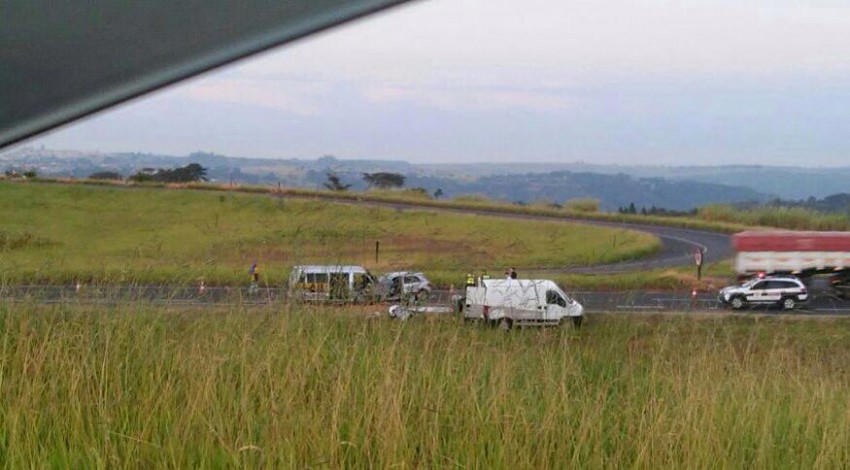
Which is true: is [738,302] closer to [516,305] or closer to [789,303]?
[789,303]

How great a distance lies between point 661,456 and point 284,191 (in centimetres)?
563

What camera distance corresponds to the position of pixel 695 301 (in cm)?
768

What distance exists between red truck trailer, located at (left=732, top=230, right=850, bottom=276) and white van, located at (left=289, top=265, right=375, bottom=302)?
7.54m

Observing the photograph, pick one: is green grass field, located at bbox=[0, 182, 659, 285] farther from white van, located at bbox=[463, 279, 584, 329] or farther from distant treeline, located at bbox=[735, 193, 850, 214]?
distant treeline, located at bbox=[735, 193, 850, 214]

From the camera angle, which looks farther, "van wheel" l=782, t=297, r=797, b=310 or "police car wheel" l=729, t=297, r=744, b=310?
"van wheel" l=782, t=297, r=797, b=310

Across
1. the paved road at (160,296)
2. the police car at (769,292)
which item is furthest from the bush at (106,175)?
the police car at (769,292)

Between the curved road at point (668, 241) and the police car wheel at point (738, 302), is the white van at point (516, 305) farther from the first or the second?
the curved road at point (668, 241)

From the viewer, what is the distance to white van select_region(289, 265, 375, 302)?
523cm

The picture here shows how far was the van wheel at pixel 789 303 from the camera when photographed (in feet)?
29.9

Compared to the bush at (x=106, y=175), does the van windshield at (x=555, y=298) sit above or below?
below

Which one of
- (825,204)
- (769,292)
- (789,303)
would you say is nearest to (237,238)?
(789,303)

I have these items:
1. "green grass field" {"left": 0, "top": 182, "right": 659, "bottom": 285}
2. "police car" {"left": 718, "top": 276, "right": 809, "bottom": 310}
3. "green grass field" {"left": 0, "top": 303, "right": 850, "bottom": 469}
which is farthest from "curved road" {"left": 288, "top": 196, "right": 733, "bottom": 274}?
"green grass field" {"left": 0, "top": 303, "right": 850, "bottom": 469}

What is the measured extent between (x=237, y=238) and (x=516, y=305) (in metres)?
2.23

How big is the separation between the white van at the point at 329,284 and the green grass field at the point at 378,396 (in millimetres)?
221
